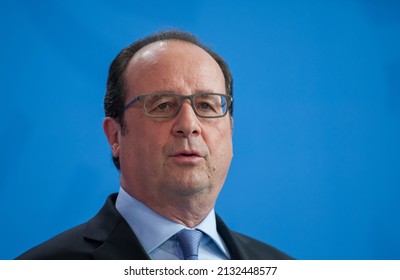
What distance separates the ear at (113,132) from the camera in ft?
7.10

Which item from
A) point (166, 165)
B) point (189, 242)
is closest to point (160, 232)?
point (189, 242)

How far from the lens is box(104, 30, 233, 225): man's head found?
1.92m

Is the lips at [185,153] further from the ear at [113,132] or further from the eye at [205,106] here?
the ear at [113,132]

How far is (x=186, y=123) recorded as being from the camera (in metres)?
1.92

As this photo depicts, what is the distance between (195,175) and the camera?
6.31 ft

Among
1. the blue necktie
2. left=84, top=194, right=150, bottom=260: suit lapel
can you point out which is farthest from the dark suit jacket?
the blue necktie

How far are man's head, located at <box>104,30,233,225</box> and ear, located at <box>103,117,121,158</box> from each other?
0.02 m

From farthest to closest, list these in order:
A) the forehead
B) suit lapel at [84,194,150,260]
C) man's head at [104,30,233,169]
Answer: man's head at [104,30,233,169]
the forehead
suit lapel at [84,194,150,260]

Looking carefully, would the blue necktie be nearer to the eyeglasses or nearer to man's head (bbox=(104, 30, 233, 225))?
man's head (bbox=(104, 30, 233, 225))

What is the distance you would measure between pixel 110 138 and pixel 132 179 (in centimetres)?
23

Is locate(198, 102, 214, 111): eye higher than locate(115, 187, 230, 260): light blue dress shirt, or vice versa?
locate(198, 102, 214, 111): eye

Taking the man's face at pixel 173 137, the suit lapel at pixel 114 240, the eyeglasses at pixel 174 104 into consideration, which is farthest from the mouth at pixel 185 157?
the suit lapel at pixel 114 240
